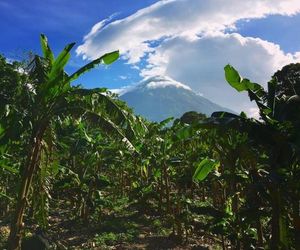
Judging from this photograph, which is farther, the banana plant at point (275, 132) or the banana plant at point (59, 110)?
the banana plant at point (59, 110)

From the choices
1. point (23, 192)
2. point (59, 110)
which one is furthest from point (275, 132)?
point (23, 192)

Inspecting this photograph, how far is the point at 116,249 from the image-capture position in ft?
53.6

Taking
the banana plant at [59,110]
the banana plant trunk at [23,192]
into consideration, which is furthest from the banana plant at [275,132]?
the banana plant trunk at [23,192]

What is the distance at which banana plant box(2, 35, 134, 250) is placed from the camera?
35.2 ft

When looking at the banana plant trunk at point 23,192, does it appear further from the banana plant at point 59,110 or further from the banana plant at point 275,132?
the banana plant at point 275,132

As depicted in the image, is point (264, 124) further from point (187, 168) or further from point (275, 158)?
point (187, 168)

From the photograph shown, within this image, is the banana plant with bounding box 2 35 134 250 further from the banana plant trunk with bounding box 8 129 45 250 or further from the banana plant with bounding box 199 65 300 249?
the banana plant with bounding box 199 65 300 249

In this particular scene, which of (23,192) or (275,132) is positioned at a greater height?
(275,132)

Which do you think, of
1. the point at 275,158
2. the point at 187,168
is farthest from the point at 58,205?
the point at 275,158

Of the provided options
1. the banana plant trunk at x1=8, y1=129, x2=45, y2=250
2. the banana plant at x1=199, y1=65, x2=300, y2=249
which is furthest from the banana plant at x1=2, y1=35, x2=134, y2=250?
the banana plant at x1=199, y1=65, x2=300, y2=249

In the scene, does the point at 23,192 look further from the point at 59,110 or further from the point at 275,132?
the point at 275,132

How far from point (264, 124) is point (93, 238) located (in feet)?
31.7

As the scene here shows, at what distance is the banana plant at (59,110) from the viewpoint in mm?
10719

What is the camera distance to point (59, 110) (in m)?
10.8
